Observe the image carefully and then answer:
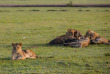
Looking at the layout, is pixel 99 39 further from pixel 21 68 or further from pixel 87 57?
pixel 21 68

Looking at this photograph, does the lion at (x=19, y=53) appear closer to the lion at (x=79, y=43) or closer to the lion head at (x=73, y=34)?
the lion at (x=79, y=43)

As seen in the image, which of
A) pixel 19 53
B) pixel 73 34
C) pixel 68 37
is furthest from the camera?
pixel 73 34

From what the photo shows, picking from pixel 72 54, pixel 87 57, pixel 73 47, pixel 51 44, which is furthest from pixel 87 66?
pixel 51 44

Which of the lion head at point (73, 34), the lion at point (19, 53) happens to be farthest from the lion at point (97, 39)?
the lion at point (19, 53)

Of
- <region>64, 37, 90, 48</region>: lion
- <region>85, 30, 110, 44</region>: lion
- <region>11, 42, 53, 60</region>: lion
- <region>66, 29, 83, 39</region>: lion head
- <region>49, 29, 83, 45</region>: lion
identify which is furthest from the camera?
<region>85, 30, 110, 44</region>: lion

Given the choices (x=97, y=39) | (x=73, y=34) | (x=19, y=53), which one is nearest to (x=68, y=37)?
(x=73, y=34)

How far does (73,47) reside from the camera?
34.6ft

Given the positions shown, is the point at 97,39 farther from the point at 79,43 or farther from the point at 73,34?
the point at 79,43

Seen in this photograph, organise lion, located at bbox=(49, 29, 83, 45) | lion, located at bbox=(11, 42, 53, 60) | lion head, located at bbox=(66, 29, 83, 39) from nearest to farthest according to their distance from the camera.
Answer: lion, located at bbox=(11, 42, 53, 60), lion, located at bbox=(49, 29, 83, 45), lion head, located at bbox=(66, 29, 83, 39)

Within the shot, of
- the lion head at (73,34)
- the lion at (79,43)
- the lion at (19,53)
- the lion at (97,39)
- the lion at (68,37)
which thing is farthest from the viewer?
the lion at (97,39)

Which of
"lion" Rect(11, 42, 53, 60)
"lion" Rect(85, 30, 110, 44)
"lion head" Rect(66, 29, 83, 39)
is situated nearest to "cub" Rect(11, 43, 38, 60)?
"lion" Rect(11, 42, 53, 60)

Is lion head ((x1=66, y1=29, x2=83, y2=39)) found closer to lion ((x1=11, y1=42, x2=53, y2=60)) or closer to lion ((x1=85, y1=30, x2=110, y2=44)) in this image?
lion ((x1=85, y1=30, x2=110, y2=44))

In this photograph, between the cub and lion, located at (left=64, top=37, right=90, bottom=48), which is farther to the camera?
lion, located at (left=64, top=37, right=90, bottom=48)

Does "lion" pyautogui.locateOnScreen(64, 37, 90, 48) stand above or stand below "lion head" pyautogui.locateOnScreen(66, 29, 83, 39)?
below
